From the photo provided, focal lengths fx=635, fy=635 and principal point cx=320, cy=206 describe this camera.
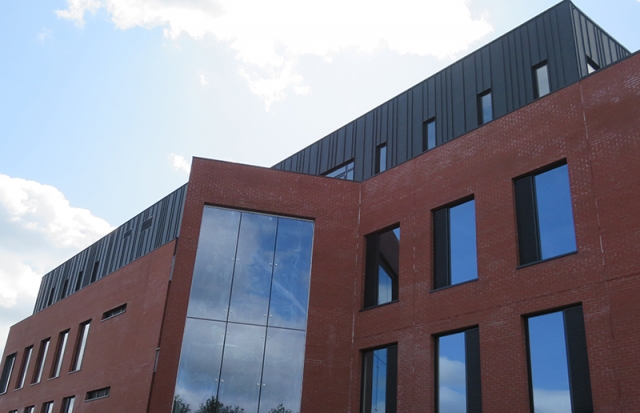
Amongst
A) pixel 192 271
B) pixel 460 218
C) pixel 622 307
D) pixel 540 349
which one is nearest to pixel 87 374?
pixel 192 271

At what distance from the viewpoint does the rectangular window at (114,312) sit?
23.8 m

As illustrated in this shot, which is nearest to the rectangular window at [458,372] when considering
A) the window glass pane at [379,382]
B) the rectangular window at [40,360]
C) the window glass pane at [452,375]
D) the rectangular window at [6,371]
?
the window glass pane at [452,375]

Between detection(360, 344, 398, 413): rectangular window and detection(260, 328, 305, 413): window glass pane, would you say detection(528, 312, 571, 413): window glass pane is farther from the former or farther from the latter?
detection(260, 328, 305, 413): window glass pane

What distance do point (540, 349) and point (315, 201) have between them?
904cm

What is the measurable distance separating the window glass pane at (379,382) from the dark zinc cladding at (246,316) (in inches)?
85.3

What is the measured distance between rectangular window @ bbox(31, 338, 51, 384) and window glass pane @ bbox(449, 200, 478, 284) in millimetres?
21323

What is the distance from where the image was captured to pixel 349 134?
82.2 feet

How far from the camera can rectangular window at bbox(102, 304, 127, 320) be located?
23.8m

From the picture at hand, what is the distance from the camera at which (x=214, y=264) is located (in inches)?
763

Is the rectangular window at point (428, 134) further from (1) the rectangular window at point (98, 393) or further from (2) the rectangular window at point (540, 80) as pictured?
(1) the rectangular window at point (98, 393)

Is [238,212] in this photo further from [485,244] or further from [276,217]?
[485,244]

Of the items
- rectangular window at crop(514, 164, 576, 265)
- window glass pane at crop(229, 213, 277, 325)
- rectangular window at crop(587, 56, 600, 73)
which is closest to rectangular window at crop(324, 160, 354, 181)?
window glass pane at crop(229, 213, 277, 325)

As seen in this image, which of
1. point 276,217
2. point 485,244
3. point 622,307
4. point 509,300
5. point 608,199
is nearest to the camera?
point 622,307

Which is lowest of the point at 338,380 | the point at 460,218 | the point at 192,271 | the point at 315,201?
the point at 338,380
